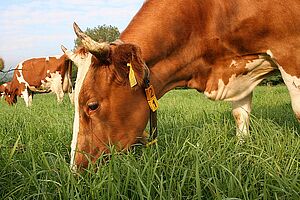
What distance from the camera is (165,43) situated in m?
3.82

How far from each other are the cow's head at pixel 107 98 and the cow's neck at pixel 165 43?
0.37 m

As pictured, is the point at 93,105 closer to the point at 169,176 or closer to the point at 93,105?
the point at 93,105

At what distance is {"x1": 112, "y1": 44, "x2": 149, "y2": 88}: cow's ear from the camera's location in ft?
10.7

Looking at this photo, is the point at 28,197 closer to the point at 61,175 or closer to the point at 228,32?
the point at 61,175

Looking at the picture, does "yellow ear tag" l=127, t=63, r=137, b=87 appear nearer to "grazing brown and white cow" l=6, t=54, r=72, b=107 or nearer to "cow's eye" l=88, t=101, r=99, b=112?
"cow's eye" l=88, t=101, r=99, b=112

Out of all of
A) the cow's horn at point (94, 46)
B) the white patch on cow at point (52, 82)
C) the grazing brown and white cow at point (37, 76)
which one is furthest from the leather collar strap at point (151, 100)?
the grazing brown and white cow at point (37, 76)

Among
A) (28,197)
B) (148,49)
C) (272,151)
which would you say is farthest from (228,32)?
(28,197)

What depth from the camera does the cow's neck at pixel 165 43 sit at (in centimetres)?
375

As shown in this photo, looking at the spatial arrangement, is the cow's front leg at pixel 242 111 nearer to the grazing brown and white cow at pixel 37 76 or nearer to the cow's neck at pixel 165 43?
the cow's neck at pixel 165 43

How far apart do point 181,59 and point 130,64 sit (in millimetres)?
897

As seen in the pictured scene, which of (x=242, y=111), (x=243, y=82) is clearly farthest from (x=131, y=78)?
(x=242, y=111)

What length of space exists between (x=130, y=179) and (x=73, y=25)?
1.54 meters

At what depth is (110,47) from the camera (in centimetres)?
339

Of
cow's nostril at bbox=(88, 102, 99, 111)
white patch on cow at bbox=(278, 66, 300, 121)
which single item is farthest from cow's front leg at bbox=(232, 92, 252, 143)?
cow's nostril at bbox=(88, 102, 99, 111)
